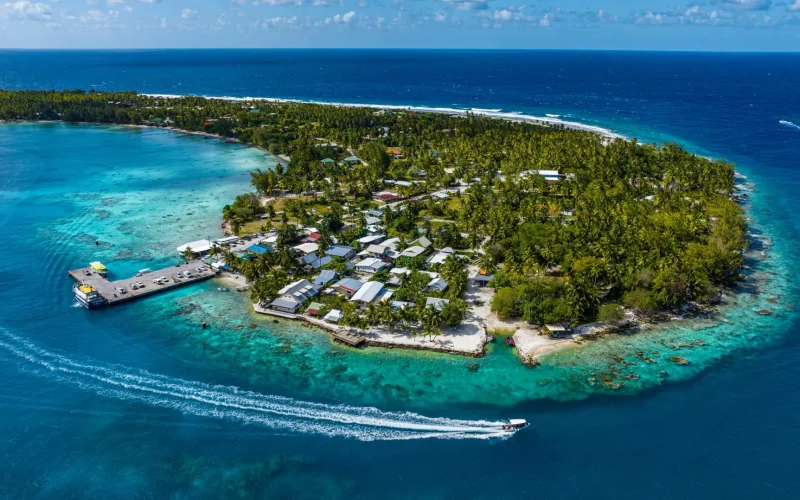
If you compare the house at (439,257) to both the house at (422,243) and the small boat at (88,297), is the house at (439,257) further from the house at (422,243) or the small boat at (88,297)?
the small boat at (88,297)

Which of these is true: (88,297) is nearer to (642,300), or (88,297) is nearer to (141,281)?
(141,281)

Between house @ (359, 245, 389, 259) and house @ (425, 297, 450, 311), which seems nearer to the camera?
house @ (425, 297, 450, 311)

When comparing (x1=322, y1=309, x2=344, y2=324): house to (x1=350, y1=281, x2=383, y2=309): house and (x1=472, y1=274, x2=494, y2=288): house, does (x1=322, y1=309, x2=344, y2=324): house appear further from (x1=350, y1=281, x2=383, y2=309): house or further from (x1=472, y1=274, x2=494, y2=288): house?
(x1=472, y1=274, x2=494, y2=288): house

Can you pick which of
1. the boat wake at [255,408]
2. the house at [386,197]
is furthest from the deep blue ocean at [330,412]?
the house at [386,197]

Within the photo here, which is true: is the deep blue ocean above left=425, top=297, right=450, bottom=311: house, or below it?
below

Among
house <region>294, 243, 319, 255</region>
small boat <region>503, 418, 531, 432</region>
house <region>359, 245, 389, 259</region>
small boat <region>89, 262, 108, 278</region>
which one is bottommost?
small boat <region>503, 418, 531, 432</region>

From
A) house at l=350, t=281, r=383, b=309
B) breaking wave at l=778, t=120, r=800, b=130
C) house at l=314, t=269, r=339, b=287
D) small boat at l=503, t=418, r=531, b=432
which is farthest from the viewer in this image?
breaking wave at l=778, t=120, r=800, b=130

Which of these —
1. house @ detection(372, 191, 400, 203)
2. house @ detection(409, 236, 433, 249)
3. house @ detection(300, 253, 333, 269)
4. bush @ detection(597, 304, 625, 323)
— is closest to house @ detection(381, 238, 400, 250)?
house @ detection(409, 236, 433, 249)
